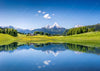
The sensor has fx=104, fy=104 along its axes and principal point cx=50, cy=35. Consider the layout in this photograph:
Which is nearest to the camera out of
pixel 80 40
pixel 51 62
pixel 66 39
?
pixel 51 62

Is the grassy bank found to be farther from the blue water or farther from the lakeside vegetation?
the blue water

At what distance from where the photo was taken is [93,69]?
15727mm

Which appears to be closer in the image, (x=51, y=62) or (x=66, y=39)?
(x=51, y=62)

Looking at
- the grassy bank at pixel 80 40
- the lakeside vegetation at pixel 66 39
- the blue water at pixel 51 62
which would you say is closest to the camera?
the blue water at pixel 51 62

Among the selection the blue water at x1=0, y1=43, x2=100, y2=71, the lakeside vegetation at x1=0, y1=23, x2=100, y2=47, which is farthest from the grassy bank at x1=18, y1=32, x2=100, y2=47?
the blue water at x1=0, y1=43, x2=100, y2=71

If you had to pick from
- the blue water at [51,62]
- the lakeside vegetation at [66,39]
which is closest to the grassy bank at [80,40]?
the lakeside vegetation at [66,39]

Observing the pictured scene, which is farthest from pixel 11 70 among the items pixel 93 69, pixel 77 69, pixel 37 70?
pixel 93 69

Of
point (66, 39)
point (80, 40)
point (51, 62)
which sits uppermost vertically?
point (51, 62)

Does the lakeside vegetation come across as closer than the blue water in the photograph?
No

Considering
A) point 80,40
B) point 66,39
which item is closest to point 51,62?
point 80,40

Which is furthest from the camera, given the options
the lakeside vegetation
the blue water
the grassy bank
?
the lakeside vegetation

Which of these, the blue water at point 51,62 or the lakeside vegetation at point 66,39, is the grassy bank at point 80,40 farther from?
the blue water at point 51,62

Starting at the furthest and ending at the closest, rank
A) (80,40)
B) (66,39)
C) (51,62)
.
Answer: (66,39) < (80,40) < (51,62)

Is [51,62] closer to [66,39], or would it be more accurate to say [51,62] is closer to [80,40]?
[80,40]
